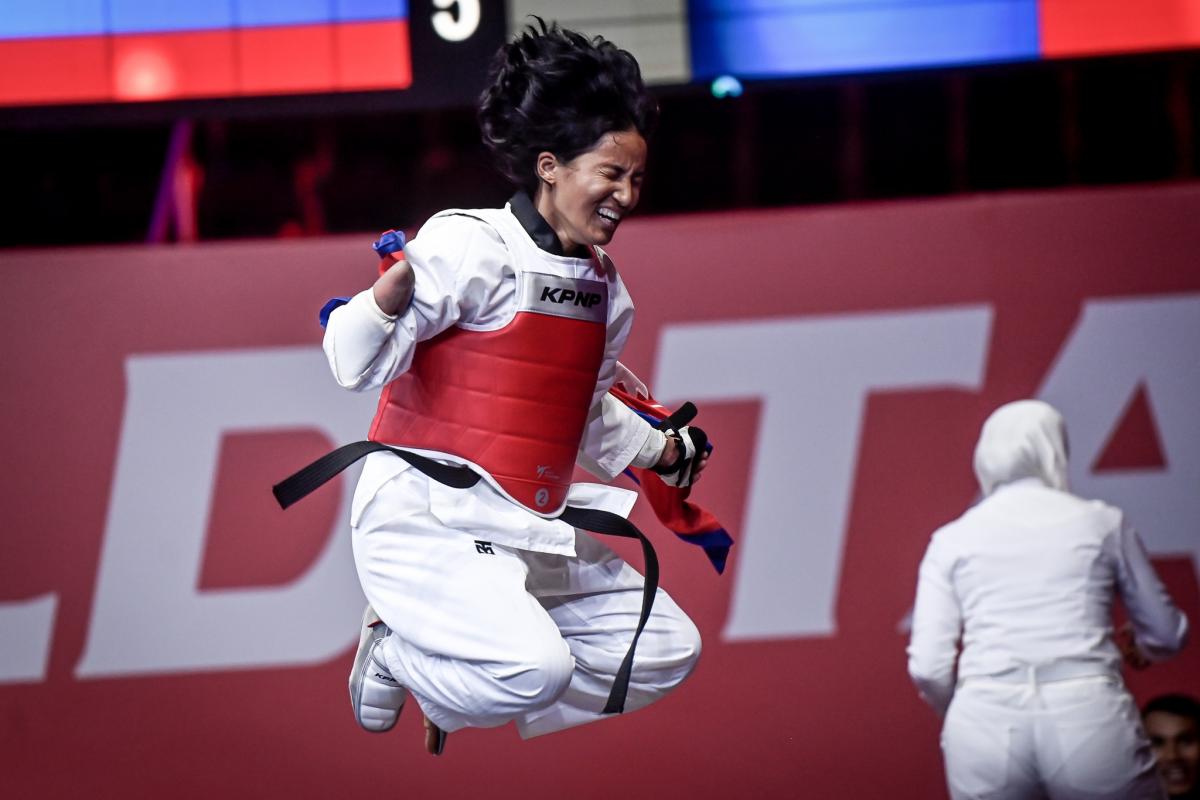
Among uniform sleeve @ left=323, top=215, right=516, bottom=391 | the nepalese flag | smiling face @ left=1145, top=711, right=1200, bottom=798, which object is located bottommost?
smiling face @ left=1145, top=711, right=1200, bottom=798

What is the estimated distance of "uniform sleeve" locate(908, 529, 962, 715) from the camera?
3.16 meters

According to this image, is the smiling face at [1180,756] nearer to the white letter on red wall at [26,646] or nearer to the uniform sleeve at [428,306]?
the uniform sleeve at [428,306]

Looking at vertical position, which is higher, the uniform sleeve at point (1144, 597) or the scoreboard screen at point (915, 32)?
the scoreboard screen at point (915, 32)

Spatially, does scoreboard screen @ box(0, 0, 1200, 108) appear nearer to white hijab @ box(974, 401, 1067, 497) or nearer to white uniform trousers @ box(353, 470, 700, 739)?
white hijab @ box(974, 401, 1067, 497)

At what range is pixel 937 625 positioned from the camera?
3.18 meters

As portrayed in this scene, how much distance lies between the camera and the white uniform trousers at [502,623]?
222cm

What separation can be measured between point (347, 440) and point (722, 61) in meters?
1.67

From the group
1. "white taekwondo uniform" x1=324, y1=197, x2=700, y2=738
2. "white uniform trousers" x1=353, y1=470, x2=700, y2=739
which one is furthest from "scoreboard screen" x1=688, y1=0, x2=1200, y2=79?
"white uniform trousers" x1=353, y1=470, x2=700, y2=739

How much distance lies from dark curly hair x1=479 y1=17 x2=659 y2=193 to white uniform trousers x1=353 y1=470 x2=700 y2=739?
0.60 m

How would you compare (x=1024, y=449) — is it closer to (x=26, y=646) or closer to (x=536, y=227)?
(x=536, y=227)

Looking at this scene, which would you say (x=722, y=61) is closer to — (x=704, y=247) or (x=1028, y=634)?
(x=704, y=247)

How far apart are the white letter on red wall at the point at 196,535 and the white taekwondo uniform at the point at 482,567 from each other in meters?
2.11

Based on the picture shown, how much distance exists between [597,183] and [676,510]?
0.70m

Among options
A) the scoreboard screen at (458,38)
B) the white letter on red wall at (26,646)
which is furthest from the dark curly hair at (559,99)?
the white letter on red wall at (26,646)
